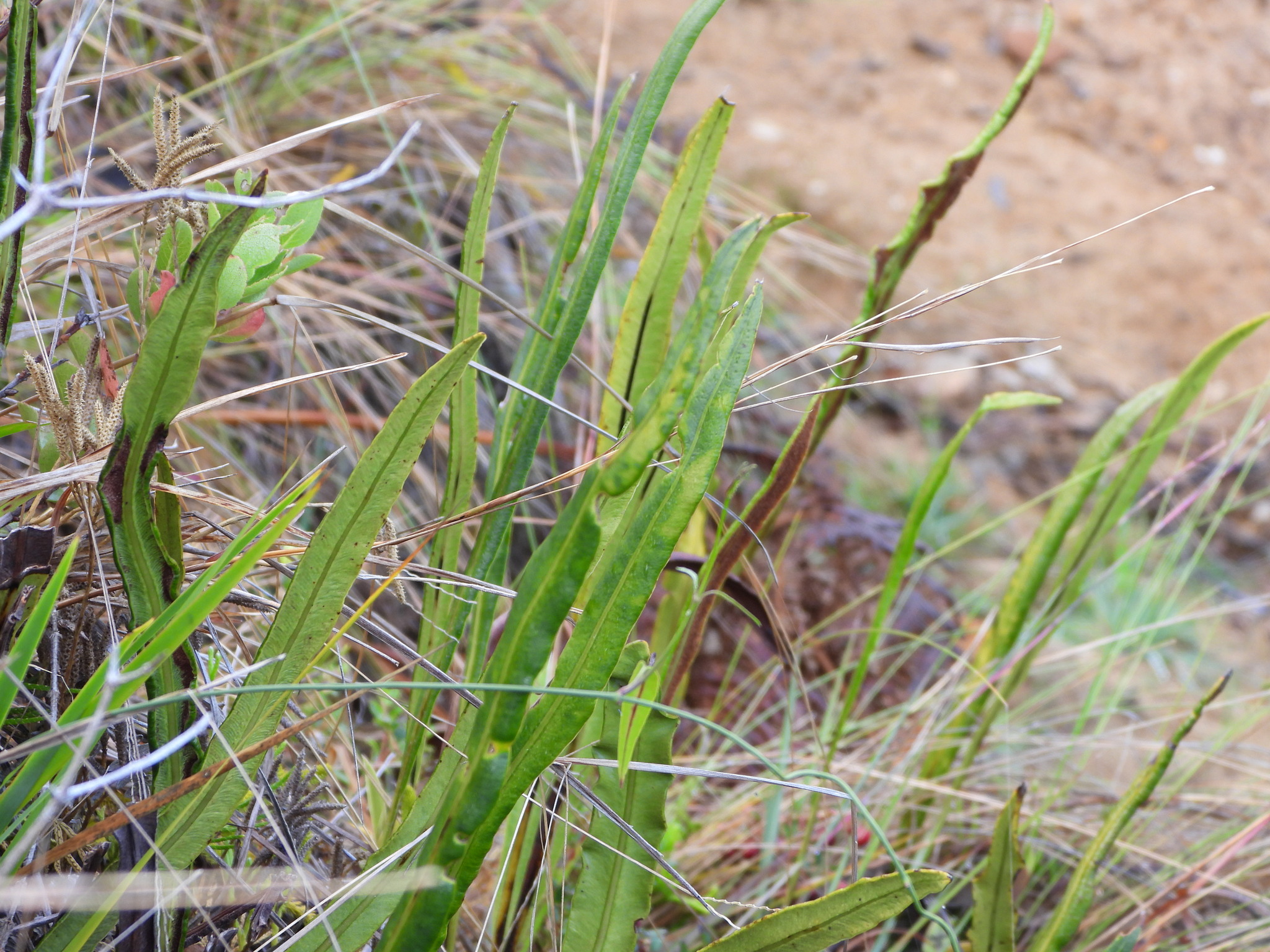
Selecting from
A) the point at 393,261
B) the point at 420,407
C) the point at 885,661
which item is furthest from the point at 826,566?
the point at 420,407

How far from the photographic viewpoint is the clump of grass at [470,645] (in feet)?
1.46

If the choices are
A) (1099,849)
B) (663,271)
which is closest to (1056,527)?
(1099,849)

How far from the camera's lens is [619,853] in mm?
572

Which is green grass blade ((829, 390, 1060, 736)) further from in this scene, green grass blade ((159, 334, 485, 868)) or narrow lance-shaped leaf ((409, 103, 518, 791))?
green grass blade ((159, 334, 485, 868))

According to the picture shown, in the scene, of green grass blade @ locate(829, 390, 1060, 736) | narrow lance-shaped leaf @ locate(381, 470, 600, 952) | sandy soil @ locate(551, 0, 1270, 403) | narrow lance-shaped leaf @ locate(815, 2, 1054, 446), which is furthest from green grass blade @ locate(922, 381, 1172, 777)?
sandy soil @ locate(551, 0, 1270, 403)

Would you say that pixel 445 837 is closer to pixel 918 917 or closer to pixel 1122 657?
pixel 918 917

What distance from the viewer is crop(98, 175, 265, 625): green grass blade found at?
0.44 m

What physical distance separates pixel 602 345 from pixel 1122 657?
3.80 feet

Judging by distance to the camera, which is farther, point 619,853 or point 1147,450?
point 1147,450

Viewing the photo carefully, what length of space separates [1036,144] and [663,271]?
3.11m

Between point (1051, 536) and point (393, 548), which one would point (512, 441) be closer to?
point (393, 548)

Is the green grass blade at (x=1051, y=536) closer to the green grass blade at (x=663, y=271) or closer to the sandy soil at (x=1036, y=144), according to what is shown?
the green grass blade at (x=663, y=271)

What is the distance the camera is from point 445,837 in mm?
433

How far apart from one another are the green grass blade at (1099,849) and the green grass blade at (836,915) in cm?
26
